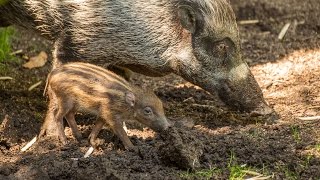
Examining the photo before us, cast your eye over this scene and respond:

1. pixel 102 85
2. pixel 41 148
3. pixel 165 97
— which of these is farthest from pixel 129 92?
pixel 165 97

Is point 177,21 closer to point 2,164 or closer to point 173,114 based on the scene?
point 173,114

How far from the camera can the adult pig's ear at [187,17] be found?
5.82 m

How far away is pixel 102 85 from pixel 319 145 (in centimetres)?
147

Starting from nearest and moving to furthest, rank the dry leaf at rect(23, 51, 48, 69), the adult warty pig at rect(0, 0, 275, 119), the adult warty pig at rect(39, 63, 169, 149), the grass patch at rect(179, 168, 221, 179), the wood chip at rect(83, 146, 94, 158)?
the grass patch at rect(179, 168, 221, 179) → the wood chip at rect(83, 146, 94, 158) → the adult warty pig at rect(39, 63, 169, 149) → the adult warty pig at rect(0, 0, 275, 119) → the dry leaf at rect(23, 51, 48, 69)

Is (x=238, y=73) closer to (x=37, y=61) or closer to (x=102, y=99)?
(x=102, y=99)

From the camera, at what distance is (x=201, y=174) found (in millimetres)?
4488

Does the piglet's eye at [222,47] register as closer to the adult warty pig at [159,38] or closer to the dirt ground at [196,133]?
the adult warty pig at [159,38]

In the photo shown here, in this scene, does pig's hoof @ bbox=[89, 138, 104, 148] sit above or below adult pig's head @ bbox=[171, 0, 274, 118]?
below

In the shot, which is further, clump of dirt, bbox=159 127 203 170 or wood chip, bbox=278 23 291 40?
wood chip, bbox=278 23 291 40

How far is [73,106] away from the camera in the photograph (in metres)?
5.23

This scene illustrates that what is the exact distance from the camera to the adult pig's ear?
582cm

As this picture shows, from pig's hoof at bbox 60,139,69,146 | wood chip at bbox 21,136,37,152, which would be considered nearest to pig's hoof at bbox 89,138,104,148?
pig's hoof at bbox 60,139,69,146

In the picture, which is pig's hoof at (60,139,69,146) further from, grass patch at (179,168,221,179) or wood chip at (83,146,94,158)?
grass patch at (179,168,221,179)

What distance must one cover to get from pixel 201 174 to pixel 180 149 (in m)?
0.20
